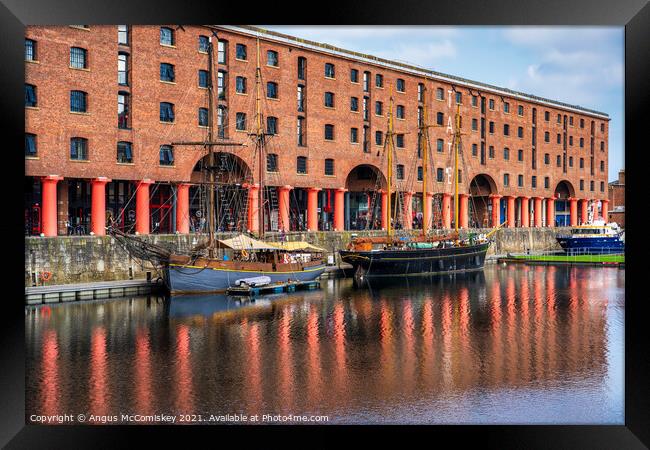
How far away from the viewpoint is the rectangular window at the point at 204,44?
37.4 meters

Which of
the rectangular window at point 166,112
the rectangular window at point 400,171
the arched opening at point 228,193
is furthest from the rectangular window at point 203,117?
the rectangular window at point 400,171

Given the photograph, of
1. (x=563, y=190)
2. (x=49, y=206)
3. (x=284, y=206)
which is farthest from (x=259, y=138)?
(x=563, y=190)

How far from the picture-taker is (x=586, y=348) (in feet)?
65.1

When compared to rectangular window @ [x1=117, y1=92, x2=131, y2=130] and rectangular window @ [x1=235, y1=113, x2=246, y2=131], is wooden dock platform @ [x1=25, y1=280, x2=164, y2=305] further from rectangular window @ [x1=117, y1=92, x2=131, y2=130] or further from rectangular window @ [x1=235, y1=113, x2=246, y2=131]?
rectangular window @ [x1=235, y1=113, x2=246, y2=131]

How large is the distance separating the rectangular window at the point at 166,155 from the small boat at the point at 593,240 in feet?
124

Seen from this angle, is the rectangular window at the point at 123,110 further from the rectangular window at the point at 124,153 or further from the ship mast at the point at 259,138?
the ship mast at the point at 259,138

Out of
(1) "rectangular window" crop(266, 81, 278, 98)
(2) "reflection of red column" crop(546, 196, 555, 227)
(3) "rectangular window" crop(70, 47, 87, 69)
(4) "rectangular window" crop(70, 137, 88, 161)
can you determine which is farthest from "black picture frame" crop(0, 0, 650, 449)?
(2) "reflection of red column" crop(546, 196, 555, 227)

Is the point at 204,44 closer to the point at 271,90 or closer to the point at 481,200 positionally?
the point at 271,90

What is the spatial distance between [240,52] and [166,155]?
8118 mm

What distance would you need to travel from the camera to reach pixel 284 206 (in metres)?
43.6

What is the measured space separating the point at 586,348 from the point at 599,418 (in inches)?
272
